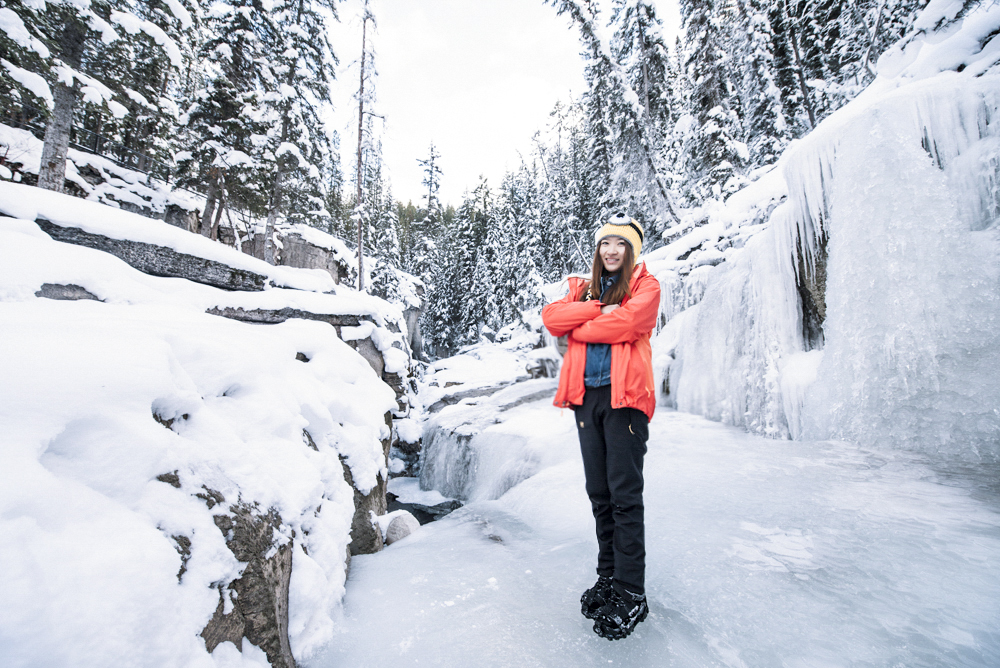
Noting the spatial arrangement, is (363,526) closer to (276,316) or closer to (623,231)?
(623,231)

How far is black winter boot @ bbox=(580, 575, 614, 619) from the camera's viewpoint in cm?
201

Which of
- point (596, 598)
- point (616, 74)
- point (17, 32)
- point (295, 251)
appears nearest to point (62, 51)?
point (17, 32)

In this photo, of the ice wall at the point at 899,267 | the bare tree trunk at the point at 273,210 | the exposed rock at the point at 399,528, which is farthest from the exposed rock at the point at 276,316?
the bare tree trunk at the point at 273,210

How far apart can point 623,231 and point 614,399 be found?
959 millimetres

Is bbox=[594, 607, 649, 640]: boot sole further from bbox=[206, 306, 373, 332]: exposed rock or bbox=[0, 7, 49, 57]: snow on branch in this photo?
bbox=[0, 7, 49, 57]: snow on branch

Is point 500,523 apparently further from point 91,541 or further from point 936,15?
point 936,15

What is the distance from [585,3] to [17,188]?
59.5 ft

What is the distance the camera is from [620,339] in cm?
211

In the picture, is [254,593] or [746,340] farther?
[746,340]

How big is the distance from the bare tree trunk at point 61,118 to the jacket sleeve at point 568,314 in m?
10.8

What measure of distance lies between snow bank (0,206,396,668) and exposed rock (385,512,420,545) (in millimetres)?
1129

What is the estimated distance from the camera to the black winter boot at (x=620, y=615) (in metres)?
1.86

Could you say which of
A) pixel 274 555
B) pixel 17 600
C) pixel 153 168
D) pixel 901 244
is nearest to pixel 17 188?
pixel 274 555

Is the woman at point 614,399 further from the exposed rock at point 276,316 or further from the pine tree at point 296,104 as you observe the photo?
the pine tree at point 296,104
